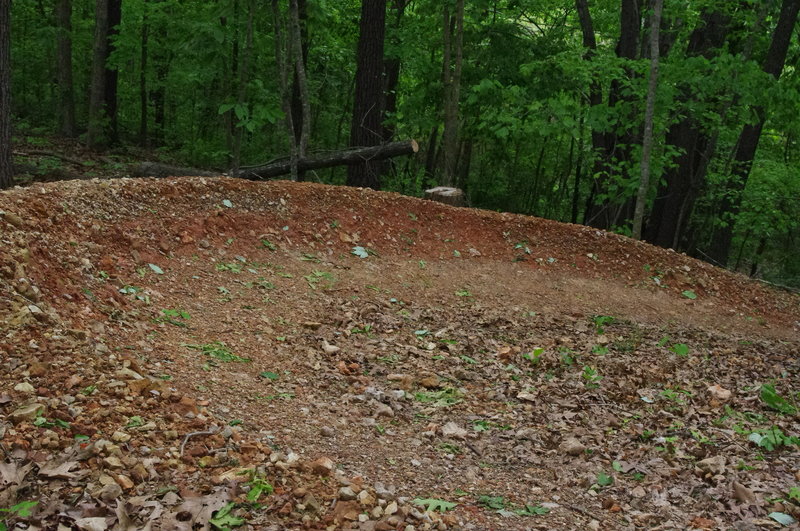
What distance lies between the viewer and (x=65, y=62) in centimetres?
1418

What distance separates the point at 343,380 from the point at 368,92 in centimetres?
722

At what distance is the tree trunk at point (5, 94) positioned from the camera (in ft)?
21.5

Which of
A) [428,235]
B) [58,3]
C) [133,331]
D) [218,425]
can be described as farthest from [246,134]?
[218,425]

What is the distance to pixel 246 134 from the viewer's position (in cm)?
1667

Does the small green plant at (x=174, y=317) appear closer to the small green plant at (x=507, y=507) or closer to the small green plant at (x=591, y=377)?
the small green plant at (x=507, y=507)

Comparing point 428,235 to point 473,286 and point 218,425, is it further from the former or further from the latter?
point 218,425

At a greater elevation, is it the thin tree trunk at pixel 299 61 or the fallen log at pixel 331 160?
the thin tree trunk at pixel 299 61

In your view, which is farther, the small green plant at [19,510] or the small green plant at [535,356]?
the small green plant at [535,356]

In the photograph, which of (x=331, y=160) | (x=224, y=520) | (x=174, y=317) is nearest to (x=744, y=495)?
(x=224, y=520)

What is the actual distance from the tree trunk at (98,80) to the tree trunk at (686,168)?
11.9m

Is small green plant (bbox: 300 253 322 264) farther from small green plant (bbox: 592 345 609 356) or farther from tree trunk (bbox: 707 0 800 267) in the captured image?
tree trunk (bbox: 707 0 800 267)

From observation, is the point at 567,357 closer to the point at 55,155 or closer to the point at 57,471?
the point at 57,471

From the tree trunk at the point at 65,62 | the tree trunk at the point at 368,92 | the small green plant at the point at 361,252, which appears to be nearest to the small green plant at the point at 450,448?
the small green plant at the point at 361,252

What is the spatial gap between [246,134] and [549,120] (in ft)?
30.9
